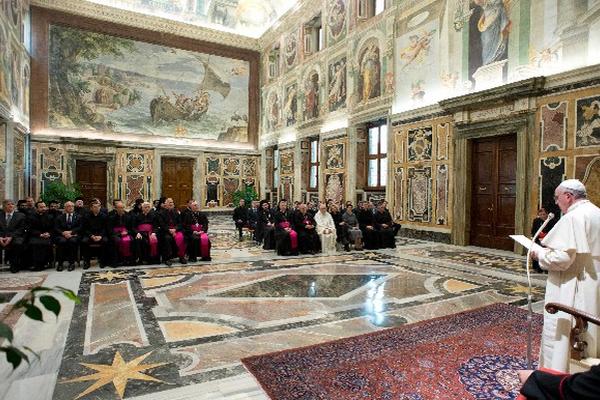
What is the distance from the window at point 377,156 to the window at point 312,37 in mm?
5690

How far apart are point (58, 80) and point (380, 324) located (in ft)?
60.1

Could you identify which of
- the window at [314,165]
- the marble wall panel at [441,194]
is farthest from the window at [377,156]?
the window at [314,165]

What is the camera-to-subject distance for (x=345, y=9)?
1453 centimetres

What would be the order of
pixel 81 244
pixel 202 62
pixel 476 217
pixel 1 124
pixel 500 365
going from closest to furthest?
1. pixel 500 365
2. pixel 81 244
3. pixel 476 217
4. pixel 1 124
5. pixel 202 62

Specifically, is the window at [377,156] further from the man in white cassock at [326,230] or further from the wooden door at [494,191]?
the man in white cassock at [326,230]

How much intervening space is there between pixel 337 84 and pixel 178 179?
9761 mm

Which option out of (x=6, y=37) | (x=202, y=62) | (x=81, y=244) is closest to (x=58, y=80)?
(x=6, y=37)

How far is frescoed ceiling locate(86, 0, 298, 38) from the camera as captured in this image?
18844mm

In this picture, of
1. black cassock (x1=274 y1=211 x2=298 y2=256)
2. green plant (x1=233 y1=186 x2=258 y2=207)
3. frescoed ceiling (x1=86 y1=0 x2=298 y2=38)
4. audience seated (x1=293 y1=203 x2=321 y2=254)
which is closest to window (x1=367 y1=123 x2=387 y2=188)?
audience seated (x1=293 y1=203 x2=321 y2=254)

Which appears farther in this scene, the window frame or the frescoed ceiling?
the frescoed ceiling

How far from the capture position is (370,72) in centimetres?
1344

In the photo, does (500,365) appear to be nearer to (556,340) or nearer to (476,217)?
(556,340)

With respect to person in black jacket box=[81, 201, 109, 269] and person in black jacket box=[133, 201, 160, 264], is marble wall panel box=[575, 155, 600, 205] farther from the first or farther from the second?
person in black jacket box=[81, 201, 109, 269]

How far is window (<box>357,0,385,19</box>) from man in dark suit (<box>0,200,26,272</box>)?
12.2 m
